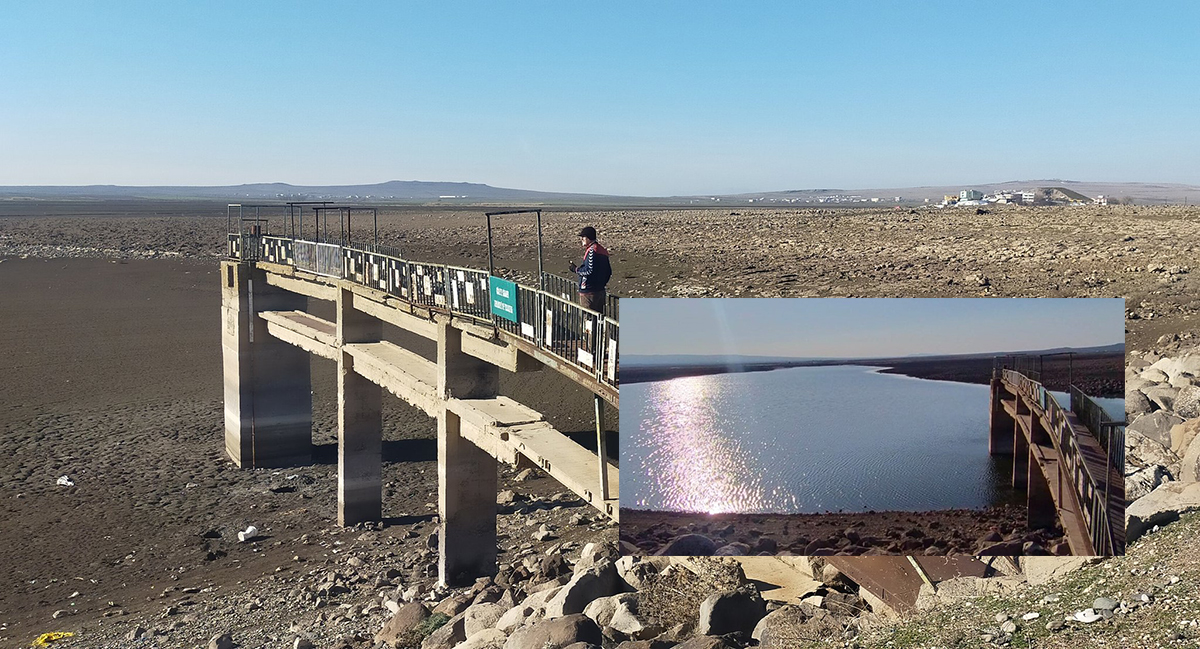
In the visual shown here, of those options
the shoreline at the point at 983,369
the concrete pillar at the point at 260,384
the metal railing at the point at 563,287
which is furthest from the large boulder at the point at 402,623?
the concrete pillar at the point at 260,384

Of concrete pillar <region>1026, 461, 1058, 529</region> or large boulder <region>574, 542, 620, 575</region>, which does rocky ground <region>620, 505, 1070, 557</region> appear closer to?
concrete pillar <region>1026, 461, 1058, 529</region>

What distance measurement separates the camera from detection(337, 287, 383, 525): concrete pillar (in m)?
19.3

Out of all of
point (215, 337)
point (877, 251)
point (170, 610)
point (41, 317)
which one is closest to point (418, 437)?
point (170, 610)

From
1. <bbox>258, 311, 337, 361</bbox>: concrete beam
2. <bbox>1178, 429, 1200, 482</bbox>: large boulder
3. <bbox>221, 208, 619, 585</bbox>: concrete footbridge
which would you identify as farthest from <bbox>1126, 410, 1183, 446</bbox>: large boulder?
<bbox>258, 311, 337, 361</bbox>: concrete beam

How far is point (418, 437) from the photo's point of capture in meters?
25.2

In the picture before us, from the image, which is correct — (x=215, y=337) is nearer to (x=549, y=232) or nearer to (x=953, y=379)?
(x=953, y=379)

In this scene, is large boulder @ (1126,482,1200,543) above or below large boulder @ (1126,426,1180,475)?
above

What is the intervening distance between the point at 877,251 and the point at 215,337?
93.5 ft

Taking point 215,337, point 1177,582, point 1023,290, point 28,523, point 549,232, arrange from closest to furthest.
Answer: point 1177,582 → point 28,523 → point 1023,290 → point 215,337 → point 549,232

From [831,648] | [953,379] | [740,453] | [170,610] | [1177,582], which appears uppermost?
[953,379]

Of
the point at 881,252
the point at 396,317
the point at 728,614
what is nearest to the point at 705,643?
the point at 728,614

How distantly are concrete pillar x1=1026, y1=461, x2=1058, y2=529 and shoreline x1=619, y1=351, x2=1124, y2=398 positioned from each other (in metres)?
0.66

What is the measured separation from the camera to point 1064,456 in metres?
7.39

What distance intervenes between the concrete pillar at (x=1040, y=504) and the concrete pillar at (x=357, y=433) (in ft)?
45.2
